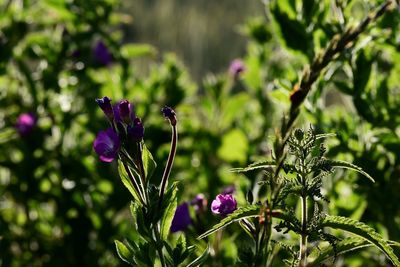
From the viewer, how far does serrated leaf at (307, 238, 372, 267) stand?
97 centimetres

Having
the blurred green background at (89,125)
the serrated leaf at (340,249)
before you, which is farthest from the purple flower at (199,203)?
the serrated leaf at (340,249)

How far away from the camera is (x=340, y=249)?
99 centimetres

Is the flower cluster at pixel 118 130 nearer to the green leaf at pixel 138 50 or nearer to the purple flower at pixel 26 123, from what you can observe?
the purple flower at pixel 26 123

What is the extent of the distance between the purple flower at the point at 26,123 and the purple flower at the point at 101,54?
0.31m

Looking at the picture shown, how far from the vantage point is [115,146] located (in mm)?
1019

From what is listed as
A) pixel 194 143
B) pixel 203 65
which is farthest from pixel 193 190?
pixel 203 65

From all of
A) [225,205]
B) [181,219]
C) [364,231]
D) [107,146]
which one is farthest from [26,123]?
[364,231]

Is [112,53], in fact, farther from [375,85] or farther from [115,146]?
[115,146]

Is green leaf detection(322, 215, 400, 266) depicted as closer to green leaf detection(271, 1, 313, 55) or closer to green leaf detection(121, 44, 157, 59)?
green leaf detection(271, 1, 313, 55)

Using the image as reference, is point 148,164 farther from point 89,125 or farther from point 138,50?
point 138,50

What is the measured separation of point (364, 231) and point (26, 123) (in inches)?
55.4

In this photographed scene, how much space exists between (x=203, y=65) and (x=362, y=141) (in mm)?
6133

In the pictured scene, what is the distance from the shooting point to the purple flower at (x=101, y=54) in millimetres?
2240

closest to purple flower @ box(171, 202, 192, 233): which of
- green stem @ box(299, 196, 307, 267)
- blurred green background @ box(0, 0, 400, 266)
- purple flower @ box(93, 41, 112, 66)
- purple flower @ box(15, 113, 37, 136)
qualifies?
blurred green background @ box(0, 0, 400, 266)
